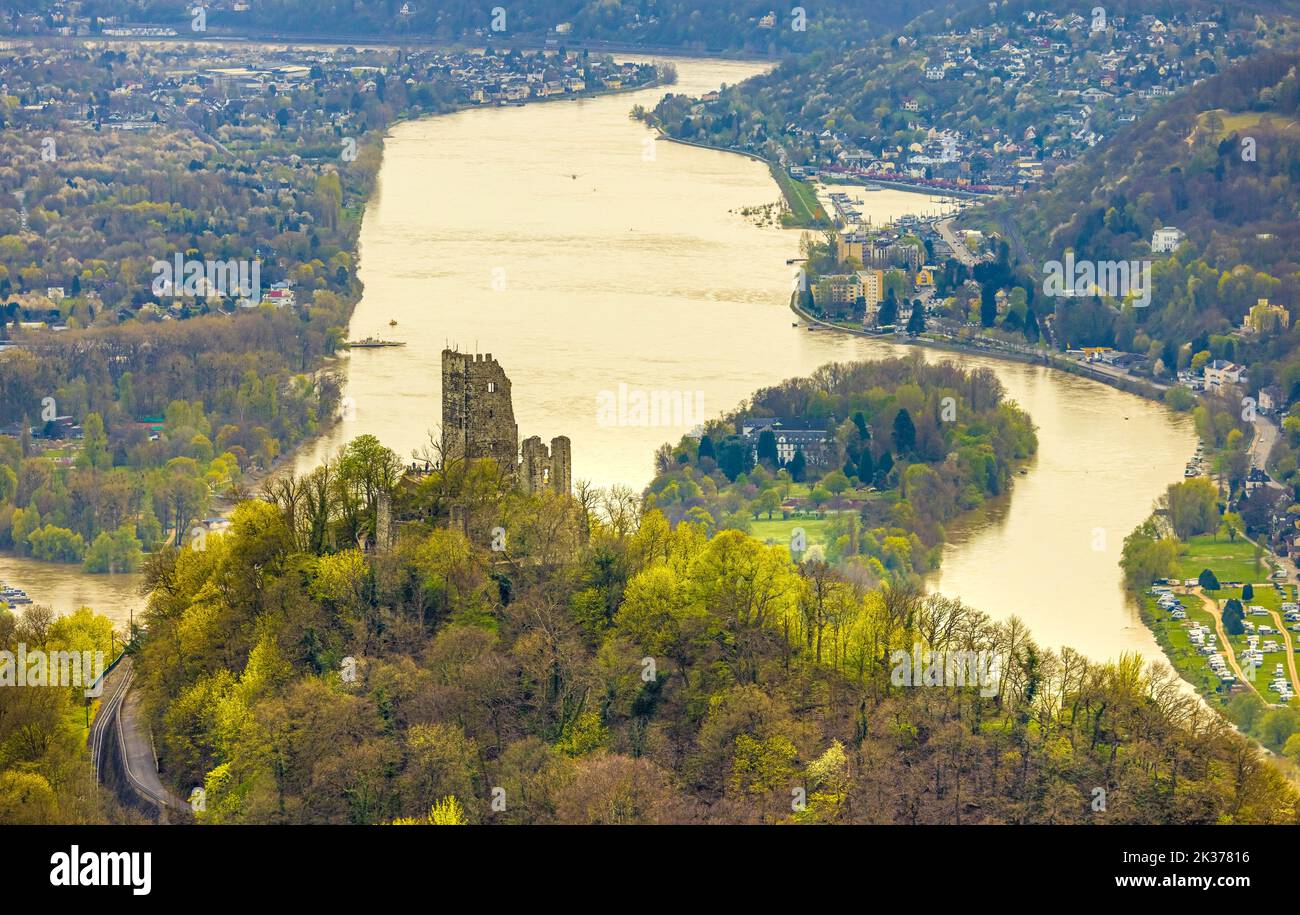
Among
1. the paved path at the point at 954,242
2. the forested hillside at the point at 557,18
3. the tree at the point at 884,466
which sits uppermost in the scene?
the forested hillside at the point at 557,18

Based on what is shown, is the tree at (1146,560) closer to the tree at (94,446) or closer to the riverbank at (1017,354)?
the riverbank at (1017,354)

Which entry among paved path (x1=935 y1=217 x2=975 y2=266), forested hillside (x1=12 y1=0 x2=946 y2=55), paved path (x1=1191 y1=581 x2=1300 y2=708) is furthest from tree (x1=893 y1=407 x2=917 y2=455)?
forested hillside (x1=12 y1=0 x2=946 y2=55)

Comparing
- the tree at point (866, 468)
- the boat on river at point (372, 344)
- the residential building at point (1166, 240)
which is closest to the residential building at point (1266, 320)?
the residential building at point (1166, 240)

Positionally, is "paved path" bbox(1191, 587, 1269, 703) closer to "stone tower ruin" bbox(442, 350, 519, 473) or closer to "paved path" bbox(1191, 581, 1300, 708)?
"paved path" bbox(1191, 581, 1300, 708)

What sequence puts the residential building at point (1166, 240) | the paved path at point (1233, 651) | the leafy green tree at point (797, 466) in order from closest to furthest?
the paved path at point (1233, 651) → the leafy green tree at point (797, 466) → the residential building at point (1166, 240)

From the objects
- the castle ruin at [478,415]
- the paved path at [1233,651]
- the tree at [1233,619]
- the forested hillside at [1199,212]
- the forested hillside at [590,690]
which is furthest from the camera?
the forested hillside at [1199,212]
